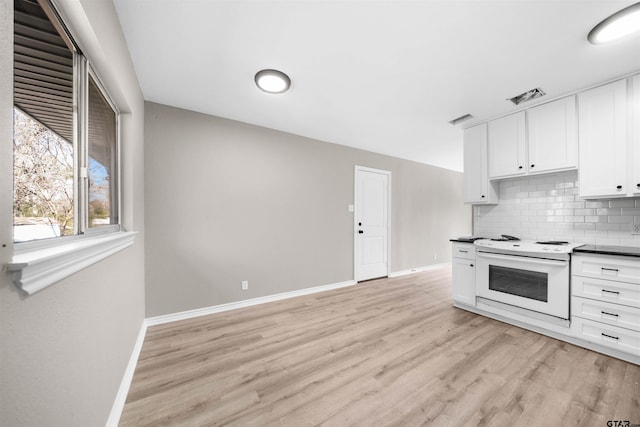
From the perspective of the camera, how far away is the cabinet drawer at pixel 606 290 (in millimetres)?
1935

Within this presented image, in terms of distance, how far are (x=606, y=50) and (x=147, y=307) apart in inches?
191

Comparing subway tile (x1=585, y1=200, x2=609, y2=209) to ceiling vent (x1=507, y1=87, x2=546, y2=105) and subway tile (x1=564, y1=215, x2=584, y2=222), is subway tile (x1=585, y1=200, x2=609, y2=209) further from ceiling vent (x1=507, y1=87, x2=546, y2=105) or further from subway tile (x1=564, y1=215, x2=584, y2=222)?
ceiling vent (x1=507, y1=87, x2=546, y2=105)

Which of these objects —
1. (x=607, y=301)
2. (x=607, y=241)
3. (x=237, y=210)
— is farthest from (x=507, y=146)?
(x=237, y=210)

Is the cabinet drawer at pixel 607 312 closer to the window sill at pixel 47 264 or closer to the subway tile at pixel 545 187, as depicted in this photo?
the subway tile at pixel 545 187

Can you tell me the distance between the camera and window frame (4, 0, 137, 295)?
618mm

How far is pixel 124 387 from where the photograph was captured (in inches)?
61.2

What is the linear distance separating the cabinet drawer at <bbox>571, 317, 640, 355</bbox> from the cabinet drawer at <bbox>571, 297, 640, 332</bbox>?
1.6 inches

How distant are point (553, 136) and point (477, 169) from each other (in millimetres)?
800

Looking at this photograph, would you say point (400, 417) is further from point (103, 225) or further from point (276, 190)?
point (276, 190)

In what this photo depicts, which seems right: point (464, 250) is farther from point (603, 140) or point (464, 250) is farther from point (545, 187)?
point (603, 140)

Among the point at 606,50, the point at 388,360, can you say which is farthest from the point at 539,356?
the point at 606,50

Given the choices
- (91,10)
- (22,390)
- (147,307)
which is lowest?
(147,307)

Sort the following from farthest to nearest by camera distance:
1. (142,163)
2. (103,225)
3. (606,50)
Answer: (142,163) < (606,50) < (103,225)

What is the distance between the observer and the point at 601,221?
2.47 m
